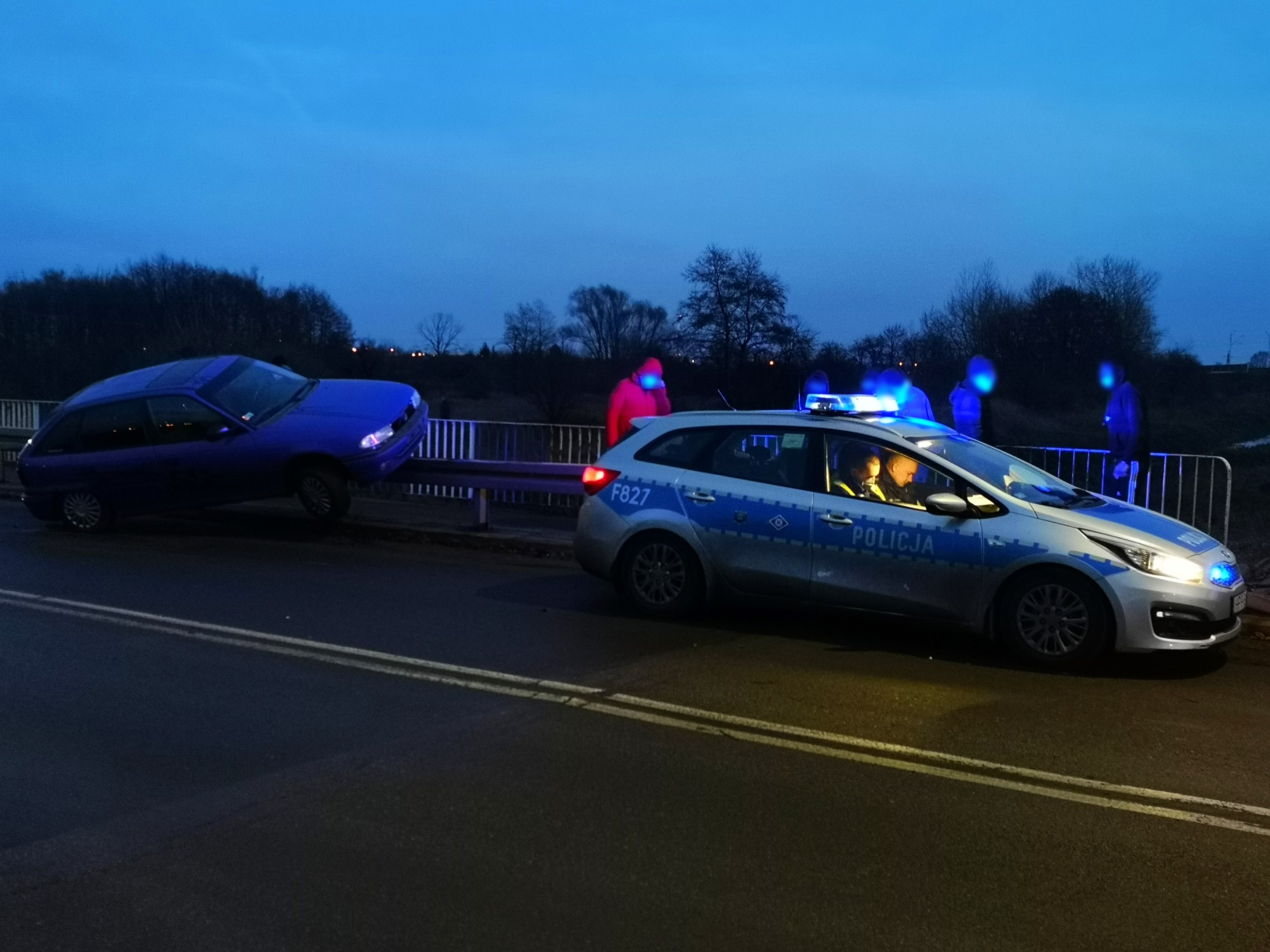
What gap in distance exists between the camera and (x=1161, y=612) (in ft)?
22.8

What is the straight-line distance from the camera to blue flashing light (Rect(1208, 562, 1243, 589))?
7.07m

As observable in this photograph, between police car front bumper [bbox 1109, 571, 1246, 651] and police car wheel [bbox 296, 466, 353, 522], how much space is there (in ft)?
28.3

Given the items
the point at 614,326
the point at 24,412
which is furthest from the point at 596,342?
the point at 24,412

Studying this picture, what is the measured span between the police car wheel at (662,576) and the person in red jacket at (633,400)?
117 inches

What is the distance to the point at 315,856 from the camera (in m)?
4.38

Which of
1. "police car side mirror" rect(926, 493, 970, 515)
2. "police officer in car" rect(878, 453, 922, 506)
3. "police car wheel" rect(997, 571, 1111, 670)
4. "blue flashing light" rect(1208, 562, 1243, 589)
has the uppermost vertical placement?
"police officer in car" rect(878, 453, 922, 506)

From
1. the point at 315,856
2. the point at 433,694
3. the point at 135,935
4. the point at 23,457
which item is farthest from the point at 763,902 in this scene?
the point at 23,457

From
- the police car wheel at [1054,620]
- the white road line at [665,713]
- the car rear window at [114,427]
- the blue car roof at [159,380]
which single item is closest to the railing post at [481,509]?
the blue car roof at [159,380]

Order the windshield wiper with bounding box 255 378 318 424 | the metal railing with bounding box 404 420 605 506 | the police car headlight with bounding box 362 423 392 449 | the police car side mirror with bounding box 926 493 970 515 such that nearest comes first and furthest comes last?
the police car side mirror with bounding box 926 493 970 515 → the police car headlight with bounding box 362 423 392 449 → the windshield wiper with bounding box 255 378 318 424 → the metal railing with bounding box 404 420 605 506

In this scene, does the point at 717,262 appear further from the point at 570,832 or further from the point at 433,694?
the point at 570,832

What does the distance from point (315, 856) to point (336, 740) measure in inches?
58.2

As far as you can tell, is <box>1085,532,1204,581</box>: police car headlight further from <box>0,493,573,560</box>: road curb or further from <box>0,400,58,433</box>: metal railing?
<box>0,400,58,433</box>: metal railing

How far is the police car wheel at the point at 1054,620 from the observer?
7.09 metres

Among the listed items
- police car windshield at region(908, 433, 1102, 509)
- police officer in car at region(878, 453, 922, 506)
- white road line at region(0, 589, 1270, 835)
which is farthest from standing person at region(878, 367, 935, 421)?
white road line at region(0, 589, 1270, 835)
